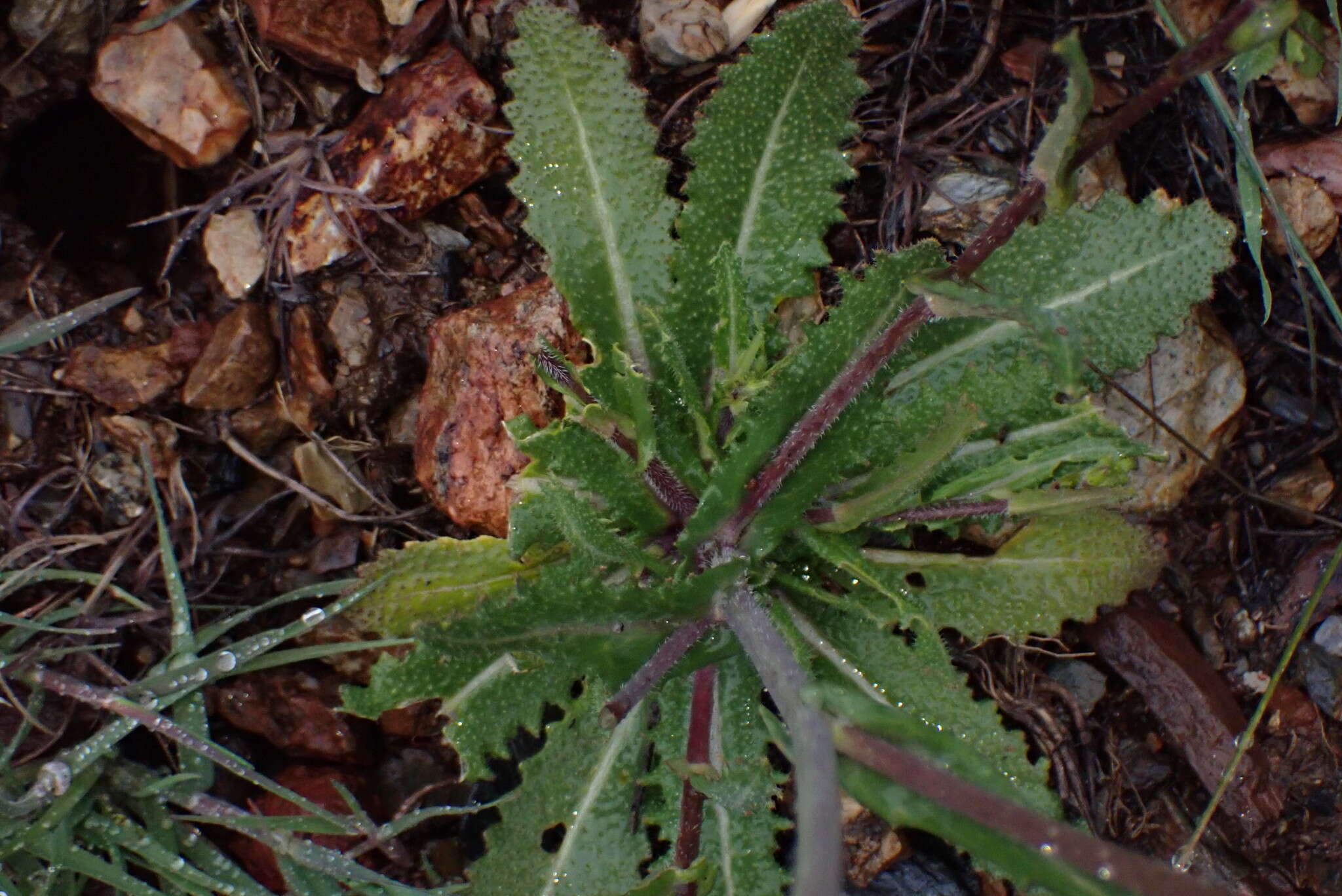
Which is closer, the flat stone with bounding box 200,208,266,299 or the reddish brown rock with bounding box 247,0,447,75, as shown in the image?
the reddish brown rock with bounding box 247,0,447,75

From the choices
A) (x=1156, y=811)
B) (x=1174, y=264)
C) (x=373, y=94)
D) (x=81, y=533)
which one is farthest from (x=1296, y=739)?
(x=81, y=533)

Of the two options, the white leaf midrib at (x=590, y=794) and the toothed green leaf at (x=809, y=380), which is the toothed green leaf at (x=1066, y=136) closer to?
the toothed green leaf at (x=809, y=380)

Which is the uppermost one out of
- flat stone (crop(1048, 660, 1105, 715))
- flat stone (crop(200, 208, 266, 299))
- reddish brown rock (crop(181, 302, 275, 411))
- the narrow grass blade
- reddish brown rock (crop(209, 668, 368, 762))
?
flat stone (crop(200, 208, 266, 299))

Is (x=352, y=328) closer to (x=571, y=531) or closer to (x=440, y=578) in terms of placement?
(x=440, y=578)

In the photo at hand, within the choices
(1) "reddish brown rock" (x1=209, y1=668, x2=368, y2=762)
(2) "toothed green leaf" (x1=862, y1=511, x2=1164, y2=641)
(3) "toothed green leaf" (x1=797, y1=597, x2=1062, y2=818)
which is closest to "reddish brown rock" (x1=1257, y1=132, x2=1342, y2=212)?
(2) "toothed green leaf" (x1=862, y1=511, x2=1164, y2=641)

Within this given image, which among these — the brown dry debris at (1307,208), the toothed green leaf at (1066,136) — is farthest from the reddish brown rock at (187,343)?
the brown dry debris at (1307,208)

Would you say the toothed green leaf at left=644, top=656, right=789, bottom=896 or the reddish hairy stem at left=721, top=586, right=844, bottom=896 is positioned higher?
the reddish hairy stem at left=721, top=586, right=844, bottom=896

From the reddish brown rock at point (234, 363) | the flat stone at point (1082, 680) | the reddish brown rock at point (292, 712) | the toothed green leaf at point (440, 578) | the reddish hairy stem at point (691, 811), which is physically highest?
the reddish brown rock at point (234, 363)

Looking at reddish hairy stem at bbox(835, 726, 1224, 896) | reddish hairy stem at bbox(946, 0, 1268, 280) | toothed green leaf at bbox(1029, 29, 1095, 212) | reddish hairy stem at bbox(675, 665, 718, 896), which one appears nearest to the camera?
reddish hairy stem at bbox(835, 726, 1224, 896)

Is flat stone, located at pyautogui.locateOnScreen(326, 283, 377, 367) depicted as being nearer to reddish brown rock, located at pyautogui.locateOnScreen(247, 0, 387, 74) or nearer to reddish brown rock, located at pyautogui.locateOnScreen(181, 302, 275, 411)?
reddish brown rock, located at pyautogui.locateOnScreen(181, 302, 275, 411)
